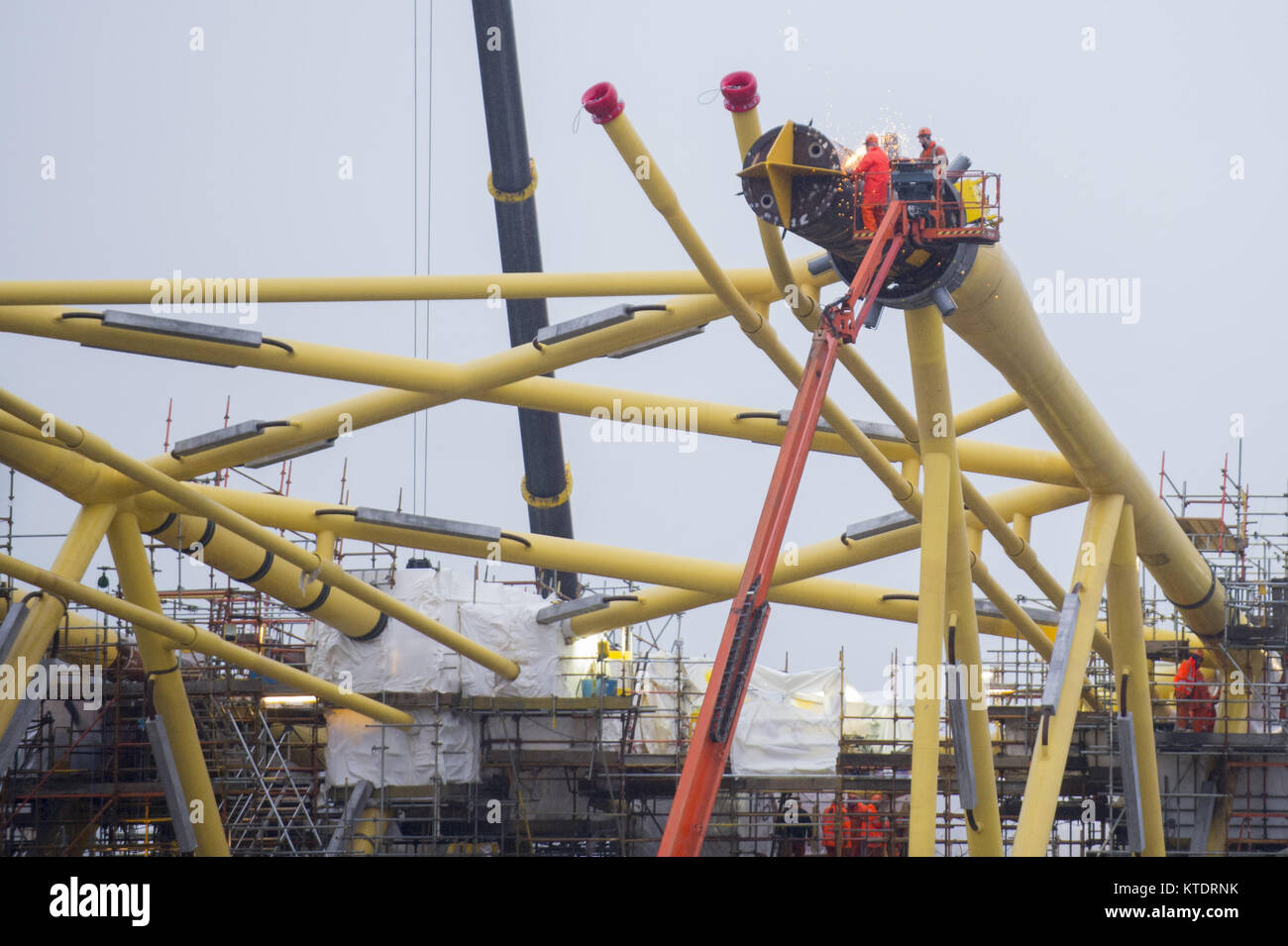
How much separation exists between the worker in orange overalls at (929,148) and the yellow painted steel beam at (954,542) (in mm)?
1833

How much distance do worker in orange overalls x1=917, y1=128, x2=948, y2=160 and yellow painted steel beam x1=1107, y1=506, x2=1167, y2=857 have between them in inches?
356

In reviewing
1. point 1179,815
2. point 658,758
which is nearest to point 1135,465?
point 1179,815

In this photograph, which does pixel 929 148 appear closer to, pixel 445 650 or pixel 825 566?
pixel 825 566

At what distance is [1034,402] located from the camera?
21141 mm

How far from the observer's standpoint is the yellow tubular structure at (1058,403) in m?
18.8

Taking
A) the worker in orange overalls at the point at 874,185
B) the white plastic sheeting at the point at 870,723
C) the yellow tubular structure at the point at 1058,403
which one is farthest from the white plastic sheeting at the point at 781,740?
the worker in orange overalls at the point at 874,185

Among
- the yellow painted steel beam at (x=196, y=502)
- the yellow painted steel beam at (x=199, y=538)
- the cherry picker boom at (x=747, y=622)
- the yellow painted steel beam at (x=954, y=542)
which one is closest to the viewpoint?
the cherry picker boom at (x=747, y=622)

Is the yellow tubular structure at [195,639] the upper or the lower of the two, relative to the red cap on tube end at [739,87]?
lower

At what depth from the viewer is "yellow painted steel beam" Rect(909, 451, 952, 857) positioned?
18.5m

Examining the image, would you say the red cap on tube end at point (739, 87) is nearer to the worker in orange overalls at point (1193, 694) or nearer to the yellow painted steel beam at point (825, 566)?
the yellow painted steel beam at point (825, 566)

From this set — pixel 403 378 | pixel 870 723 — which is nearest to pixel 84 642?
pixel 403 378

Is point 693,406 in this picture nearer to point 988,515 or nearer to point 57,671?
point 988,515

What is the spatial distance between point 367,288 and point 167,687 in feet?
27.4

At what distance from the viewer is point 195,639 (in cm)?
2431
